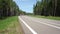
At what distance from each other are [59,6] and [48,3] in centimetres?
1488

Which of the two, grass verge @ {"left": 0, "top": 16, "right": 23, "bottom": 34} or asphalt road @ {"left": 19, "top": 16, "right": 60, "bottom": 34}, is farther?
grass verge @ {"left": 0, "top": 16, "right": 23, "bottom": 34}

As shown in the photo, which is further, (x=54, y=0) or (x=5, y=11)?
(x=5, y=11)

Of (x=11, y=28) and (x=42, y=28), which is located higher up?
(x=42, y=28)

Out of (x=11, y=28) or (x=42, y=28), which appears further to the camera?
(x=11, y=28)

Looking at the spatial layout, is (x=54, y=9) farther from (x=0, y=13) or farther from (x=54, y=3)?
(x=0, y=13)

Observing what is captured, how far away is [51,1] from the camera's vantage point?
102688mm

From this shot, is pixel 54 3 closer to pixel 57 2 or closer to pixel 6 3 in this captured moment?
pixel 57 2

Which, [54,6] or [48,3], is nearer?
[54,6]

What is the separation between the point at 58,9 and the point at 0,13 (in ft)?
103

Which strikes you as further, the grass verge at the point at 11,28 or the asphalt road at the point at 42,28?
the grass verge at the point at 11,28

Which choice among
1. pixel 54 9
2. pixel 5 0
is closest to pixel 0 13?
pixel 5 0

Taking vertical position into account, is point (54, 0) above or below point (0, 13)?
above

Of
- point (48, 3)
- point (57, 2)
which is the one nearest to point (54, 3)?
point (57, 2)

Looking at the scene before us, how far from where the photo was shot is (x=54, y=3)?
9631 cm
